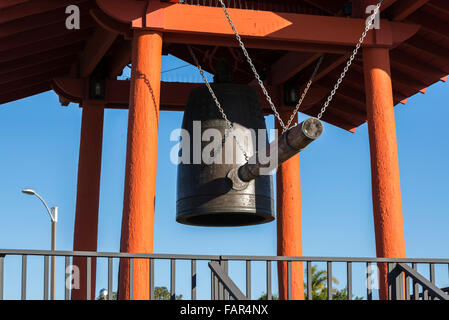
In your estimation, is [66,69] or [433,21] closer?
[433,21]

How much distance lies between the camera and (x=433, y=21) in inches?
487

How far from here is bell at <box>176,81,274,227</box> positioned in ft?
33.4

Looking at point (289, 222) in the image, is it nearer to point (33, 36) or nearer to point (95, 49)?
point (95, 49)

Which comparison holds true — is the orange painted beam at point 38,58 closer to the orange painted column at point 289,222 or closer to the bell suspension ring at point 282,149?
the orange painted column at point 289,222

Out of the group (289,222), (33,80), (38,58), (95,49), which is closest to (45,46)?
(38,58)

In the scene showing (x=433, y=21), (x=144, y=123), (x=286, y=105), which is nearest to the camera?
(x=144, y=123)

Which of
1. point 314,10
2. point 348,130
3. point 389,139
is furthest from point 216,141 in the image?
point 348,130

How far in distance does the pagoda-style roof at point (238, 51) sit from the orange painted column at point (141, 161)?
0.56m

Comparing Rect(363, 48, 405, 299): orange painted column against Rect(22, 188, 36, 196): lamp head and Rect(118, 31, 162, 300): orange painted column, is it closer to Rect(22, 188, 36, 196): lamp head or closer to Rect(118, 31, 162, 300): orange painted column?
Rect(118, 31, 162, 300): orange painted column

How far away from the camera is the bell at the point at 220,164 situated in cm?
1018

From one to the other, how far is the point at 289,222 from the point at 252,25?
3.73 m

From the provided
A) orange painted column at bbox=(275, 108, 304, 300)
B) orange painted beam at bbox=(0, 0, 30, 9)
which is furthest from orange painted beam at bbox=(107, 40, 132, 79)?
orange painted column at bbox=(275, 108, 304, 300)
